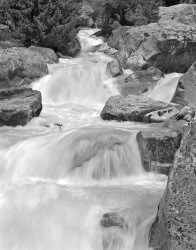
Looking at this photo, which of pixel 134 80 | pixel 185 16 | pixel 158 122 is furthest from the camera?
pixel 185 16

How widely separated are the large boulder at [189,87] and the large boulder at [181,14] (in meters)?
7.52

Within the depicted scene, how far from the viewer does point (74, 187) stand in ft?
23.0

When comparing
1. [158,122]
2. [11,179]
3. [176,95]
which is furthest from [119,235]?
[176,95]

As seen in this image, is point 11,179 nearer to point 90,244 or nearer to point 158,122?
point 90,244

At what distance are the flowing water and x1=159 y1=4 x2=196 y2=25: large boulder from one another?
353 inches

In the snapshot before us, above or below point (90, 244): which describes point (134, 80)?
below

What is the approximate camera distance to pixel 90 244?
211 inches

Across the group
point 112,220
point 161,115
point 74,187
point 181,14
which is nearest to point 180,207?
point 112,220

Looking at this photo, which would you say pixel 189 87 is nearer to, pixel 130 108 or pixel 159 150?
pixel 130 108

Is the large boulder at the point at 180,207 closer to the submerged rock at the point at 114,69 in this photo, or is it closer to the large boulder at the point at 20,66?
the submerged rock at the point at 114,69

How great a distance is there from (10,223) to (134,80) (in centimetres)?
865

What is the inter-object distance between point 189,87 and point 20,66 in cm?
542

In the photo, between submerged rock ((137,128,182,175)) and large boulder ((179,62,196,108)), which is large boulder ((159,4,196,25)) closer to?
large boulder ((179,62,196,108))

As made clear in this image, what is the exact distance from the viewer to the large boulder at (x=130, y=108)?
10.3 meters
